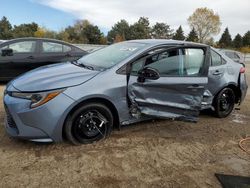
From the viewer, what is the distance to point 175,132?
4.98 metres

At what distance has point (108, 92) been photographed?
4.12 metres

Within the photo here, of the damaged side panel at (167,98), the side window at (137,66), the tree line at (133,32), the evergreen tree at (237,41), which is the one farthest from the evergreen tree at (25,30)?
the damaged side panel at (167,98)

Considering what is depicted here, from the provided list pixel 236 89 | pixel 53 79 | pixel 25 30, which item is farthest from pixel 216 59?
pixel 25 30

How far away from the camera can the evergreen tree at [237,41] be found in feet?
232

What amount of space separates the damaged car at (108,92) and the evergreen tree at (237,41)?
7115 cm

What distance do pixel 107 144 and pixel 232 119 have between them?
3.08 m

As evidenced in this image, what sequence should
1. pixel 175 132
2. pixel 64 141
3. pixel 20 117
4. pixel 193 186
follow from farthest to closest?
pixel 175 132, pixel 64 141, pixel 20 117, pixel 193 186

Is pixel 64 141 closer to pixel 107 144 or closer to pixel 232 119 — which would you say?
pixel 107 144

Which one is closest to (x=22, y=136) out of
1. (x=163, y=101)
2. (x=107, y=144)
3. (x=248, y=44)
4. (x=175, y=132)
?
(x=107, y=144)

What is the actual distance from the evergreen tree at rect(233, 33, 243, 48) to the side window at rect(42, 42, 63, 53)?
68890mm

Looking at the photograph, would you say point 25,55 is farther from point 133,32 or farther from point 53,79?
point 133,32

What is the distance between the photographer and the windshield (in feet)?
14.8

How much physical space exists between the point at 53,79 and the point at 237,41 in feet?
245

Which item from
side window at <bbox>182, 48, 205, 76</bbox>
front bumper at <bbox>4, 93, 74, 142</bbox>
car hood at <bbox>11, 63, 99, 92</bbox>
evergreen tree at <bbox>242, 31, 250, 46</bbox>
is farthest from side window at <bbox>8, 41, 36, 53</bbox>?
evergreen tree at <bbox>242, 31, 250, 46</bbox>
